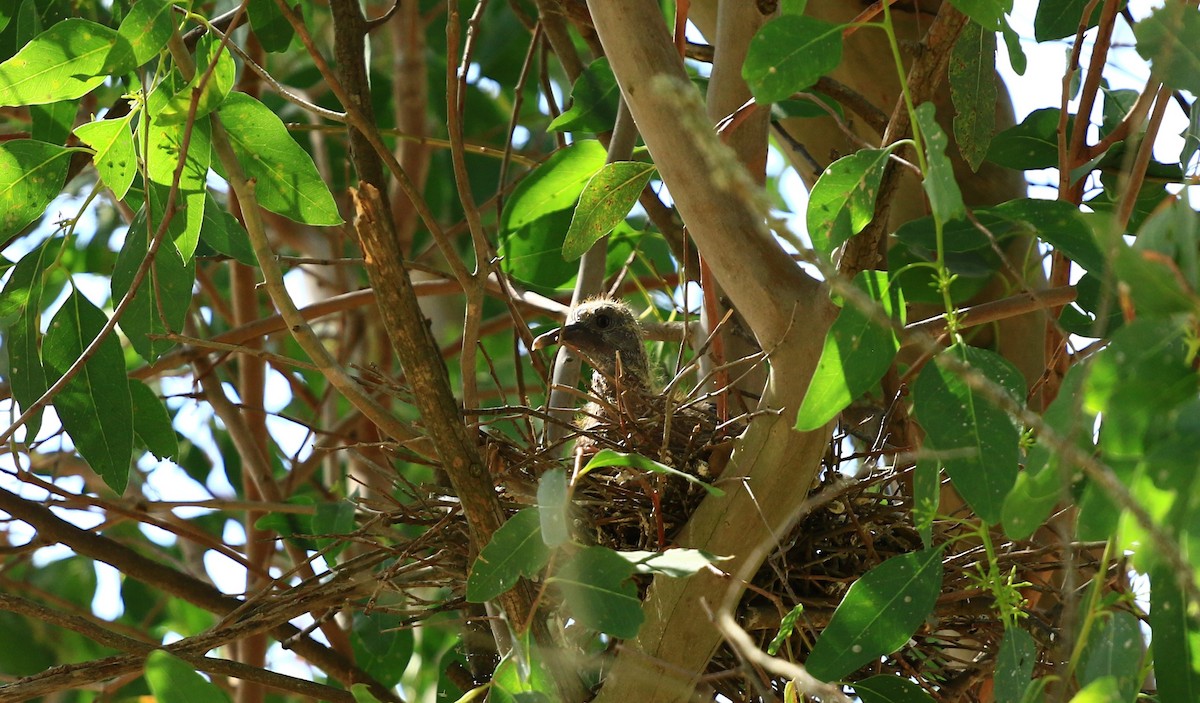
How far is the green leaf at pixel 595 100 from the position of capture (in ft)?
7.14

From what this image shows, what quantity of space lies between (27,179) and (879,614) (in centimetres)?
125

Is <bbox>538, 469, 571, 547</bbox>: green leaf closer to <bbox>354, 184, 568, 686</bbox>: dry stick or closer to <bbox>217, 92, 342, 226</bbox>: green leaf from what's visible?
<bbox>354, 184, 568, 686</bbox>: dry stick

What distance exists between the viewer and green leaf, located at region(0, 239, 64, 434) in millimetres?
1700

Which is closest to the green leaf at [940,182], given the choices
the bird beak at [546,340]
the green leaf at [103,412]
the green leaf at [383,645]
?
the green leaf at [103,412]

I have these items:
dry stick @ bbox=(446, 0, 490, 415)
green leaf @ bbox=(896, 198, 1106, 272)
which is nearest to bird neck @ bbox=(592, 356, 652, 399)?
dry stick @ bbox=(446, 0, 490, 415)

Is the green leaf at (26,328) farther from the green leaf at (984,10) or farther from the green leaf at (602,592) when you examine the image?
the green leaf at (984,10)

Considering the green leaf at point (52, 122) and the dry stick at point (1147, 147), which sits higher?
the green leaf at point (52, 122)

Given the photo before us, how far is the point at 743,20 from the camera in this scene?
1.77m

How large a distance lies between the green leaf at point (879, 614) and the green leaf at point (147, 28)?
40.8 inches

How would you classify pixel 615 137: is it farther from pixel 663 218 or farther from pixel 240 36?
pixel 240 36

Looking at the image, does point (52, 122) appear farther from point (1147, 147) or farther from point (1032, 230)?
point (1147, 147)

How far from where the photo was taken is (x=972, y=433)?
120 cm

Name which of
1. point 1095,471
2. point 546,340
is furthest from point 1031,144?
point 1095,471

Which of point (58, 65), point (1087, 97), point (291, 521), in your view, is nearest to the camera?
point (58, 65)
